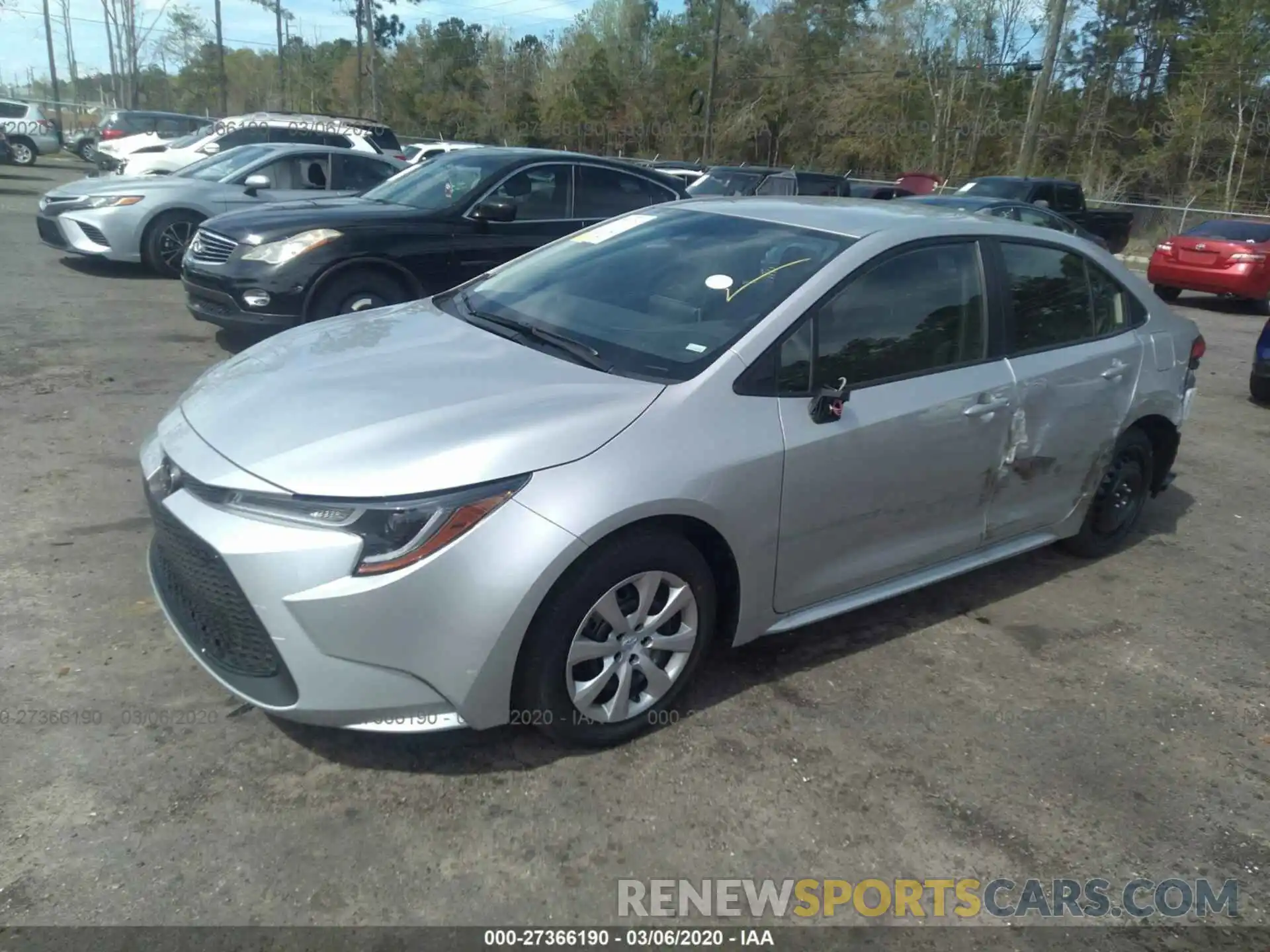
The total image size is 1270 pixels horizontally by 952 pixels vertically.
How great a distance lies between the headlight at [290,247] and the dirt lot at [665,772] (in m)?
2.93

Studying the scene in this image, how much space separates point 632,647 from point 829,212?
2.10m

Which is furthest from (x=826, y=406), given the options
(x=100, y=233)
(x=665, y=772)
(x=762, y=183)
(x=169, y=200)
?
(x=762, y=183)

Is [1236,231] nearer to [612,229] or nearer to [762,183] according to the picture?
[762,183]

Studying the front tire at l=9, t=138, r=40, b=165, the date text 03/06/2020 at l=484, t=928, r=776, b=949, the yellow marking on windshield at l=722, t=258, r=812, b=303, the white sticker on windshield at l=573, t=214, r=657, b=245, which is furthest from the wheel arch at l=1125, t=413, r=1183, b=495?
the front tire at l=9, t=138, r=40, b=165

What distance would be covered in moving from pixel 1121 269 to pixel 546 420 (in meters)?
3.32

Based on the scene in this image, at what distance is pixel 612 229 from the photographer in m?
4.59

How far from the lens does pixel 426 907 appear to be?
2.62 meters

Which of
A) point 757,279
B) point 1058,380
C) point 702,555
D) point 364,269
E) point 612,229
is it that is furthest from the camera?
point 364,269

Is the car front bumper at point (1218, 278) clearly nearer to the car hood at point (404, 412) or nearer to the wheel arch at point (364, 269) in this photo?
the wheel arch at point (364, 269)

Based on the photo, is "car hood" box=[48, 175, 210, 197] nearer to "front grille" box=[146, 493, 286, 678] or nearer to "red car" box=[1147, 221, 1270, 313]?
"front grille" box=[146, 493, 286, 678]

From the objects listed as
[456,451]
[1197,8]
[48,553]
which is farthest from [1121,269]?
[1197,8]

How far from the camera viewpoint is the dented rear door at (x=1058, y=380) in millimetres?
4289

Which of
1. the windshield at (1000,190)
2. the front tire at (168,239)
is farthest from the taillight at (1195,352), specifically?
the windshield at (1000,190)

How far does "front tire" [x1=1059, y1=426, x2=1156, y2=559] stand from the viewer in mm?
5000
